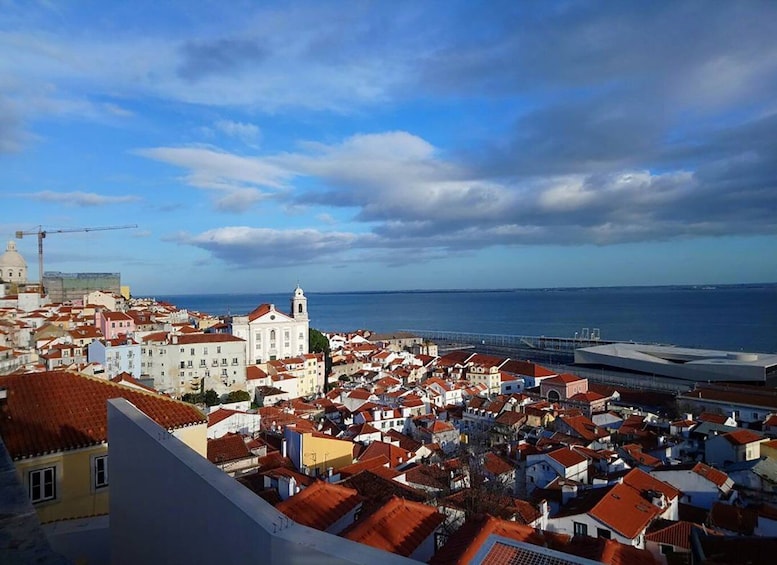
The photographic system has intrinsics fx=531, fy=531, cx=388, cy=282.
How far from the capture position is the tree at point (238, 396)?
24830 mm

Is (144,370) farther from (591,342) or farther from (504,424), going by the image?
(591,342)

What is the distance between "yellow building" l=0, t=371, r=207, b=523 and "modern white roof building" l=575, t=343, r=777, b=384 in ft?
108

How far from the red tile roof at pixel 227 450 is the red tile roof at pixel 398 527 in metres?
8.49

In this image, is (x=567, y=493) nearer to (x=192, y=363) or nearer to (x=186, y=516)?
(x=186, y=516)

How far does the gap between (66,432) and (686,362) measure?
3653cm

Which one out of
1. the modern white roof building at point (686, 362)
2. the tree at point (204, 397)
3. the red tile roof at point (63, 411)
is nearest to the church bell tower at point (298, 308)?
the tree at point (204, 397)

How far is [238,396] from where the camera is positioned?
25.0m

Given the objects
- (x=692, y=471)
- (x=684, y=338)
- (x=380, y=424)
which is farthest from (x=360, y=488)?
(x=684, y=338)

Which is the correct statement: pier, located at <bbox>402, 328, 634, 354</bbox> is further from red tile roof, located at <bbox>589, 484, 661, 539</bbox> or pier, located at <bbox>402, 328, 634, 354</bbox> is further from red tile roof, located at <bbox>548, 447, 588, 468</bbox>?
red tile roof, located at <bbox>589, 484, 661, 539</bbox>

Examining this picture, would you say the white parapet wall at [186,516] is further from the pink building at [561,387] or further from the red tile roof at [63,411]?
the pink building at [561,387]

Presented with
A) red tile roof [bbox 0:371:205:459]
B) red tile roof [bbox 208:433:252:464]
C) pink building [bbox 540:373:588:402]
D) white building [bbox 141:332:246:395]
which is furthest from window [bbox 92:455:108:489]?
pink building [bbox 540:373:588:402]

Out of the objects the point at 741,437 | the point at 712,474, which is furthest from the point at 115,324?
→ the point at 741,437

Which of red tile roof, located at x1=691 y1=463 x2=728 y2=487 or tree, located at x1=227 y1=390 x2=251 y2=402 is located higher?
red tile roof, located at x1=691 y1=463 x2=728 y2=487

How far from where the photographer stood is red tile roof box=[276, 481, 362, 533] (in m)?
4.14
